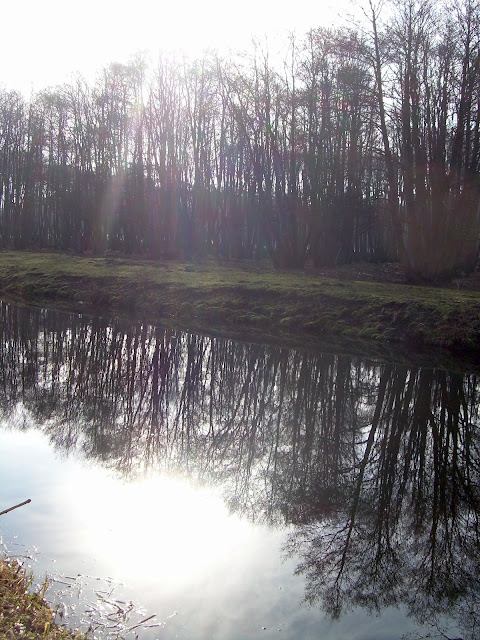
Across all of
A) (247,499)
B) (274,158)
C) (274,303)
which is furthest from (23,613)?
(274,158)

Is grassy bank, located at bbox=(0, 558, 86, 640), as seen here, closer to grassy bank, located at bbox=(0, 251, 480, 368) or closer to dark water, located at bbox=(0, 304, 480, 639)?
dark water, located at bbox=(0, 304, 480, 639)

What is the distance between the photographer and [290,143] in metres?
28.7

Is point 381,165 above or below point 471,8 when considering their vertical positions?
below

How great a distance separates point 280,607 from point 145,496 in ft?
6.98

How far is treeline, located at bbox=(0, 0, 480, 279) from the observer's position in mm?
22875

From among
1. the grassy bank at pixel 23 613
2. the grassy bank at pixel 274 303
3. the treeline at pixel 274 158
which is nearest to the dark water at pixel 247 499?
the grassy bank at pixel 23 613

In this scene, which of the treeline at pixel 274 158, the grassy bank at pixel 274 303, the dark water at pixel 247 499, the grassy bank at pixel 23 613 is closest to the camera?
the grassy bank at pixel 23 613

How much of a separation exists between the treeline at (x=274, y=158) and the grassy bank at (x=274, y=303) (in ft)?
12.6

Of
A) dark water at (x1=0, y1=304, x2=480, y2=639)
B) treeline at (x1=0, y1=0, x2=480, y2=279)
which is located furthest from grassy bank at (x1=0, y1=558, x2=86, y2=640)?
treeline at (x1=0, y1=0, x2=480, y2=279)

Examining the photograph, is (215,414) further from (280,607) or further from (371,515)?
(280,607)

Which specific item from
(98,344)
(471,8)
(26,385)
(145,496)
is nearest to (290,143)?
(471,8)

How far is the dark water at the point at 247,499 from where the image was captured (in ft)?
14.0

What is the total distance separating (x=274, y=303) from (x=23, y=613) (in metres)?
16.5

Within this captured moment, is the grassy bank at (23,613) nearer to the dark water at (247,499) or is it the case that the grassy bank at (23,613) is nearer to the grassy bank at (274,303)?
the dark water at (247,499)
